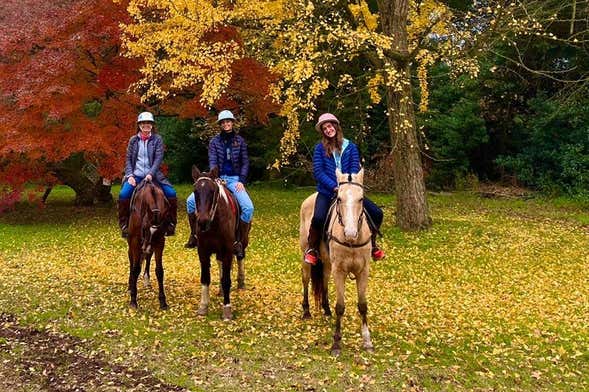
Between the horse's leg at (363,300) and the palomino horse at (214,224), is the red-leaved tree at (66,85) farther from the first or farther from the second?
the horse's leg at (363,300)

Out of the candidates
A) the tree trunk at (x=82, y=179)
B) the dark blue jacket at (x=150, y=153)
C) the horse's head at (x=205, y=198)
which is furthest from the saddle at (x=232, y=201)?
the tree trunk at (x=82, y=179)

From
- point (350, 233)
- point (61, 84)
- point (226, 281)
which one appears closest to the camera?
point (350, 233)

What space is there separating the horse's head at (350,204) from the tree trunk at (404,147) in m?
8.51

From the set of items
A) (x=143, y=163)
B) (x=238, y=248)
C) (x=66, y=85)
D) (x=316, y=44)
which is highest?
(x=316, y=44)

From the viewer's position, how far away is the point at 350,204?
21.6ft

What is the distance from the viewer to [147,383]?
6.42 metres

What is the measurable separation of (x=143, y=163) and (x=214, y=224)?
211 centimetres

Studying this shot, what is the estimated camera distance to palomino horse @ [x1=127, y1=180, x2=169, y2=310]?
897 cm

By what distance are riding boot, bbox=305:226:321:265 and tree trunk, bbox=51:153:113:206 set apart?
47.0ft

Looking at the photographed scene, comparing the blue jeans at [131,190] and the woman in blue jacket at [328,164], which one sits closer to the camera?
the woman in blue jacket at [328,164]

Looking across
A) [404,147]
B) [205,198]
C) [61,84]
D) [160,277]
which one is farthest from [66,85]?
[205,198]

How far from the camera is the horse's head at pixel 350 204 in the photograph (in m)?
6.57

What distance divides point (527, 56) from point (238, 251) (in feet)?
68.1

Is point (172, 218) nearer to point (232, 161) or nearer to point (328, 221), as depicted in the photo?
point (232, 161)
